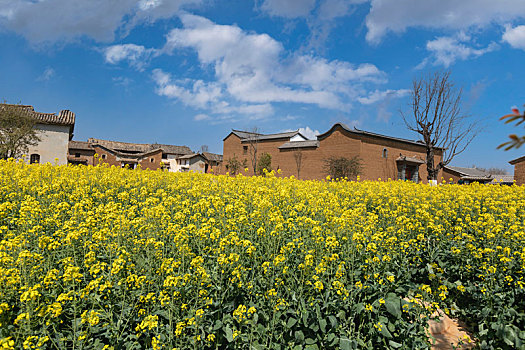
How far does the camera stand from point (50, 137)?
27.5 meters

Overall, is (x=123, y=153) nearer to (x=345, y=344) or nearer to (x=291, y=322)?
(x=291, y=322)

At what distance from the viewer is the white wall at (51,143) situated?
27.0 metres

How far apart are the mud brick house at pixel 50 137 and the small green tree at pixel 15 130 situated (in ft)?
2.97

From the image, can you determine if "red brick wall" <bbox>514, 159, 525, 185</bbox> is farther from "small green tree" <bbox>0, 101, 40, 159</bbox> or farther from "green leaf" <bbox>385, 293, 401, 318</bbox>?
"small green tree" <bbox>0, 101, 40, 159</bbox>

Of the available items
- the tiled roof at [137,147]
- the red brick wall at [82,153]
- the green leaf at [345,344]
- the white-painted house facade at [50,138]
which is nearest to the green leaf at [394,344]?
the green leaf at [345,344]

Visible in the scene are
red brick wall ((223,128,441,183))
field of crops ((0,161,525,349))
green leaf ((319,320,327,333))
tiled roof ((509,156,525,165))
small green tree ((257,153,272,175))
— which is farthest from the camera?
small green tree ((257,153,272,175))

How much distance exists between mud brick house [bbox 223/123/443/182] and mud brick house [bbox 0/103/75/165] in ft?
65.2

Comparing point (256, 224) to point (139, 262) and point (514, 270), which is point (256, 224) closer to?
point (139, 262)

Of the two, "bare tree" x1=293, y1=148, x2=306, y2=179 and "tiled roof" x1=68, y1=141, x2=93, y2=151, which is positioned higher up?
"tiled roof" x1=68, y1=141, x2=93, y2=151

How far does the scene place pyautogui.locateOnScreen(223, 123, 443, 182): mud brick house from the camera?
3034 centimetres

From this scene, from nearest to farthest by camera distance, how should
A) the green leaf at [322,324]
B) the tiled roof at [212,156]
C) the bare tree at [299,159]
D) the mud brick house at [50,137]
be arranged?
the green leaf at [322,324]
the mud brick house at [50,137]
the bare tree at [299,159]
the tiled roof at [212,156]

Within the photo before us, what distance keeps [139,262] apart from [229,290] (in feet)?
2.72

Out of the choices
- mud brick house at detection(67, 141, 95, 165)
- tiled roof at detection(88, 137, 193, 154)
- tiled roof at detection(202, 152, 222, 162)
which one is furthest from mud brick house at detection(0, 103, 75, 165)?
tiled roof at detection(88, 137, 193, 154)

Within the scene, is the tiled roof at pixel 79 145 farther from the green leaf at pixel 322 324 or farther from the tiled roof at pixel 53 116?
the green leaf at pixel 322 324
